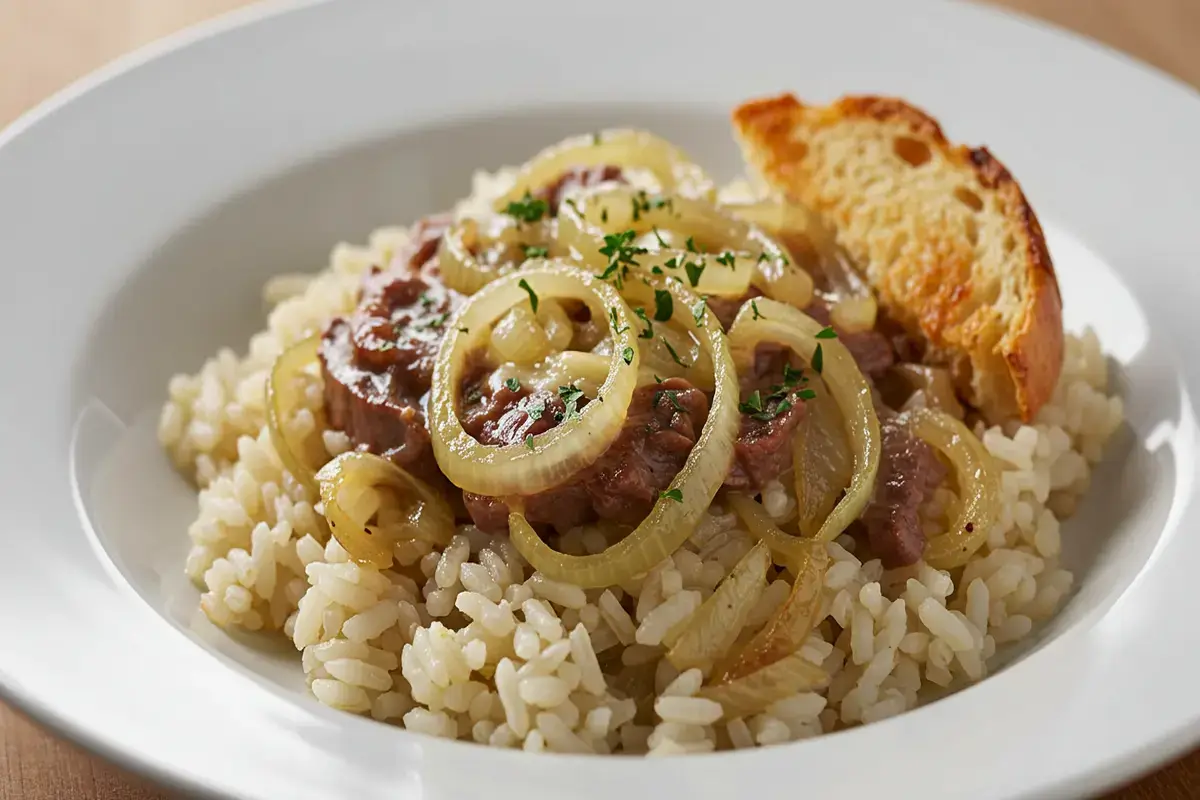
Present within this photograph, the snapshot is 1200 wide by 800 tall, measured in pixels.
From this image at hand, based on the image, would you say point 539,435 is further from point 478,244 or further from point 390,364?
point 478,244

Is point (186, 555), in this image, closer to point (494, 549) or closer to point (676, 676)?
point (494, 549)

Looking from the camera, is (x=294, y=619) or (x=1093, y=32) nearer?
(x=294, y=619)

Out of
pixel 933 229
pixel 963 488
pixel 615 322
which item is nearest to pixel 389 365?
pixel 615 322

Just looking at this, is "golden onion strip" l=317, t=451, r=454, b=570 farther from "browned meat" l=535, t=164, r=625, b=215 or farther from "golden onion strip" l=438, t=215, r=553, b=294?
"browned meat" l=535, t=164, r=625, b=215

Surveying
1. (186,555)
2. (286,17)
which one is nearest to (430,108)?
(286,17)

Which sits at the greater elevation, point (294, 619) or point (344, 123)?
point (344, 123)

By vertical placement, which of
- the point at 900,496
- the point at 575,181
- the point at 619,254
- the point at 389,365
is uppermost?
the point at 619,254
